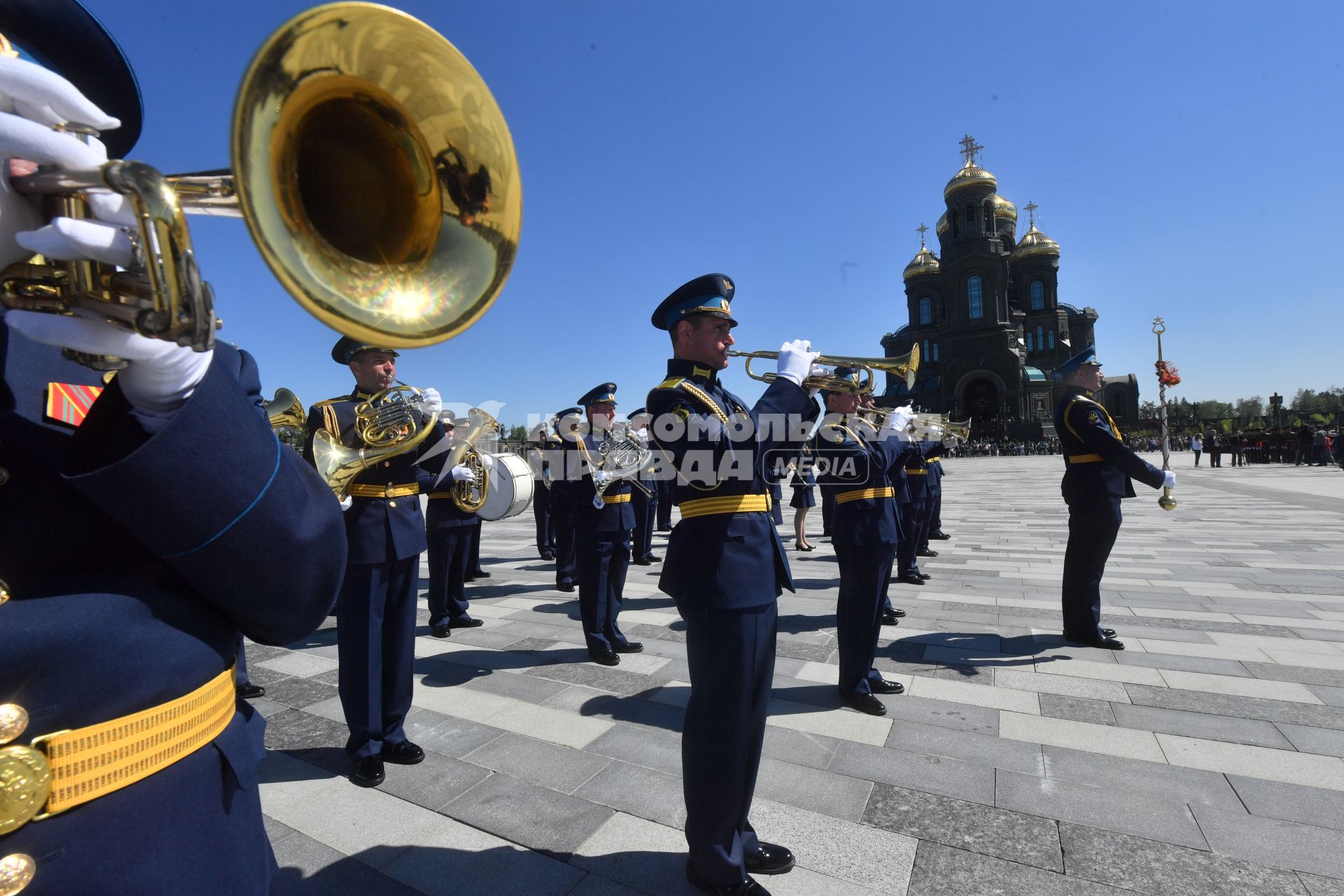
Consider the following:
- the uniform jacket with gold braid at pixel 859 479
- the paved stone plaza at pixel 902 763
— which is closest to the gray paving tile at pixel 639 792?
the paved stone plaza at pixel 902 763

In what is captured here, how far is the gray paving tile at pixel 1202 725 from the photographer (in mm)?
3668

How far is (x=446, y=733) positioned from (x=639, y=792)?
143 centimetres

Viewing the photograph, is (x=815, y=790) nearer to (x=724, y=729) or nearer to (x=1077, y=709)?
(x=724, y=729)

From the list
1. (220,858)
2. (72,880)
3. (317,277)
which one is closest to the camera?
(72,880)

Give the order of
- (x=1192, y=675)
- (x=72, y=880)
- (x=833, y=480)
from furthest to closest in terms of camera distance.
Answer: (x=833, y=480) → (x=1192, y=675) → (x=72, y=880)

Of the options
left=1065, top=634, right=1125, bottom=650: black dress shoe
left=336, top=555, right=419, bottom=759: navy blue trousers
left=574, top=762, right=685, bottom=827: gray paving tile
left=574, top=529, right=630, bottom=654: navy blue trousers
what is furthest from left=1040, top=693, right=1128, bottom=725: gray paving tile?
left=336, top=555, right=419, bottom=759: navy blue trousers

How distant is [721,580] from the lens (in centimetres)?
269

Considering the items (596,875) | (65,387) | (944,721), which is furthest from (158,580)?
(944,721)

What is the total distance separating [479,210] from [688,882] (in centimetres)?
252

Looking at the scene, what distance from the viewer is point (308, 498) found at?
115 cm

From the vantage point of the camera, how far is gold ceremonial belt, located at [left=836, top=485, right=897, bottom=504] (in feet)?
16.0

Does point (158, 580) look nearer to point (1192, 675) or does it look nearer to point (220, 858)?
point (220, 858)

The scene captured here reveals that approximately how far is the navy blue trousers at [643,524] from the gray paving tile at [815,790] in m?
7.23

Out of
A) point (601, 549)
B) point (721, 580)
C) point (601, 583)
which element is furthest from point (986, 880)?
point (601, 549)
